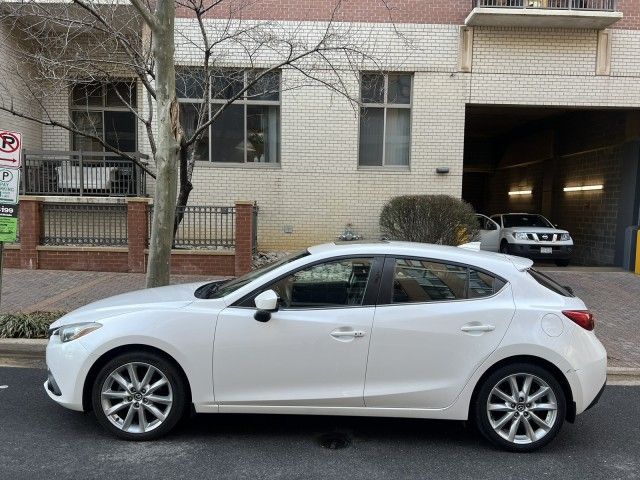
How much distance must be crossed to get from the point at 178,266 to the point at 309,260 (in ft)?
22.6

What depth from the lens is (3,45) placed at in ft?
39.0

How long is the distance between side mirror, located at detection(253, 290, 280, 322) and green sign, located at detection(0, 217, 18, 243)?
406 centimetres

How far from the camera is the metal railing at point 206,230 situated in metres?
10.6

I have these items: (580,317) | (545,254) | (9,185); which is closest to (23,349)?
(9,185)

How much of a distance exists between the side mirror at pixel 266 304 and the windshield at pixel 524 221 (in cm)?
1249

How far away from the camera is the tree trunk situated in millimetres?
6254

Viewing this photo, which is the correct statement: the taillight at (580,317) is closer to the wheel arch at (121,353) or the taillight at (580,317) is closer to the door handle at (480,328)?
the door handle at (480,328)

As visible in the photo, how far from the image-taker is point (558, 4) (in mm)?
12492

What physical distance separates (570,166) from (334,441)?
17.4 meters

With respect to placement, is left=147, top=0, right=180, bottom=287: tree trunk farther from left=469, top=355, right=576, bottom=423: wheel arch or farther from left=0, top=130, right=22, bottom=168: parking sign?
left=469, top=355, right=576, bottom=423: wheel arch

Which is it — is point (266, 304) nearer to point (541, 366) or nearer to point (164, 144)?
point (541, 366)

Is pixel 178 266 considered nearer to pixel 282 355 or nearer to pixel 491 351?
pixel 282 355

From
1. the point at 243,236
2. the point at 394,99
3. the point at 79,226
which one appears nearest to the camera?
the point at 243,236

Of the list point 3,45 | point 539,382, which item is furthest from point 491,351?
point 3,45
